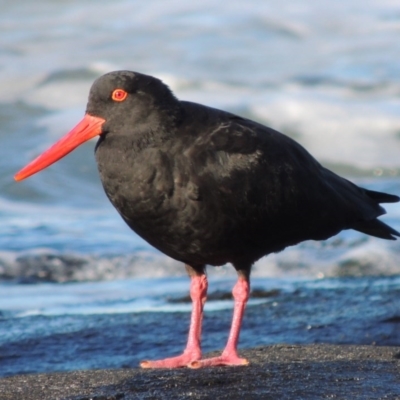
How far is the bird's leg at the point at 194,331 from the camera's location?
5266 mm

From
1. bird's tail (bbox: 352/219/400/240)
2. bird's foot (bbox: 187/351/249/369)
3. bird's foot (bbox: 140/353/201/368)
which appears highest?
bird's tail (bbox: 352/219/400/240)

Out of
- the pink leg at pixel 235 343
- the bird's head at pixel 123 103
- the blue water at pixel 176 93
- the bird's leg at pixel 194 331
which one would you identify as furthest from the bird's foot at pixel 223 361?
the blue water at pixel 176 93

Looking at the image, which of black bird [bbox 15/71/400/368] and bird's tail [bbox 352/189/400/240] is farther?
bird's tail [bbox 352/189/400/240]

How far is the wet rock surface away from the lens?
13.9 ft

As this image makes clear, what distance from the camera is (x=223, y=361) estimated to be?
5152 mm

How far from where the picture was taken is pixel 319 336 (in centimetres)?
658

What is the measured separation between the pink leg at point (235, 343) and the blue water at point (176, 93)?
190 cm

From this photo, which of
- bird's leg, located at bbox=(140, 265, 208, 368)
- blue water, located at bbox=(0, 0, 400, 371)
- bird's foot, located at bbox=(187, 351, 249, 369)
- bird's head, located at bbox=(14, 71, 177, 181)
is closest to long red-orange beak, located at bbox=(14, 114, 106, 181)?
bird's head, located at bbox=(14, 71, 177, 181)

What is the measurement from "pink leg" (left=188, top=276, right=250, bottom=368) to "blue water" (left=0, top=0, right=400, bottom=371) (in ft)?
6.24

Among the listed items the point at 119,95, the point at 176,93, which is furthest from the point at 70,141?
the point at 176,93

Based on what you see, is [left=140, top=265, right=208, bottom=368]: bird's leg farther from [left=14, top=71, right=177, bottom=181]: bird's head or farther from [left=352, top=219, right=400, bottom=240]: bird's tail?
Answer: [left=352, top=219, right=400, bottom=240]: bird's tail

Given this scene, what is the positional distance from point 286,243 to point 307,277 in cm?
395

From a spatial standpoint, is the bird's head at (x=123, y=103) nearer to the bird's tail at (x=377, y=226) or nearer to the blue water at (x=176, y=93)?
the bird's tail at (x=377, y=226)

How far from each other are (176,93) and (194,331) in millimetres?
13285
